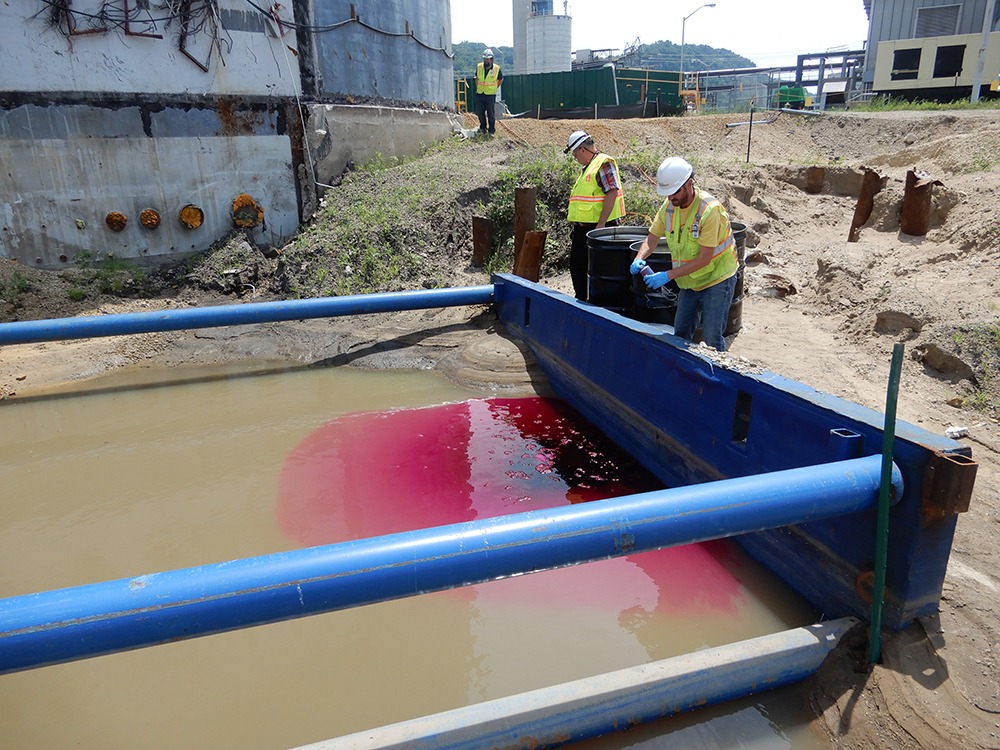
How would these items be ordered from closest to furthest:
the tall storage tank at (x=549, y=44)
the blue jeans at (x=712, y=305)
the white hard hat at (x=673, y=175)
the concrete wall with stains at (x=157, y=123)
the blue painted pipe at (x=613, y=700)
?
the blue painted pipe at (x=613, y=700) < the white hard hat at (x=673, y=175) < the blue jeans at (x=712, y=305) < the concrete wall with stains at (x=157, y=123) < the tall storage tank at (x=549, y=44)

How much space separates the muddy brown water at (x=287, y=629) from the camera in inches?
107

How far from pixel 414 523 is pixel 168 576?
6.87ft

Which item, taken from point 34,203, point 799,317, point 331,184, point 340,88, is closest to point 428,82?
point 340,88

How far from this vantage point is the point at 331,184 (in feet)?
33.3

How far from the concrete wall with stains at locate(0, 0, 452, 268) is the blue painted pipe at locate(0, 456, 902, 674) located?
7731 mm

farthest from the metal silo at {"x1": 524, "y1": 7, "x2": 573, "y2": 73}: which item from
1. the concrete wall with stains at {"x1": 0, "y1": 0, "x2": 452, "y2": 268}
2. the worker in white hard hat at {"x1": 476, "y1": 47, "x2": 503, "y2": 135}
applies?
the concrete wall with stains at {"x1": 0, "y1": 0, "x2": 452, "y2": 268}

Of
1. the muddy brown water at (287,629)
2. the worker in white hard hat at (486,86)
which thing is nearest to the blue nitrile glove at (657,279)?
the muddy brown water at (287,629)

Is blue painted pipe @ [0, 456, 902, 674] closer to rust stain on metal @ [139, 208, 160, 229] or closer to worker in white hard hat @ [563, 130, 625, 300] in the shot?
worker in white hard hat @ [563, 130, 625, 300]

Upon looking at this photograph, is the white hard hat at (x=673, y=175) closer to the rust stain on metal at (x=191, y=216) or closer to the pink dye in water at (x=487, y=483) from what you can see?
the pink dye in water at (x=487, y=483)

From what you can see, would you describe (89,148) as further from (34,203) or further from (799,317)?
(799,317)

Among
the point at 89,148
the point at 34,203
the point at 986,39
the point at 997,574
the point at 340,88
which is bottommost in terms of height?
the point at 997,574

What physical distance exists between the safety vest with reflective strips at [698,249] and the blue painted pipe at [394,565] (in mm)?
1961

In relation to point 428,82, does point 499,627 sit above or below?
below

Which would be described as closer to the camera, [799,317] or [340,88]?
[799,317]
